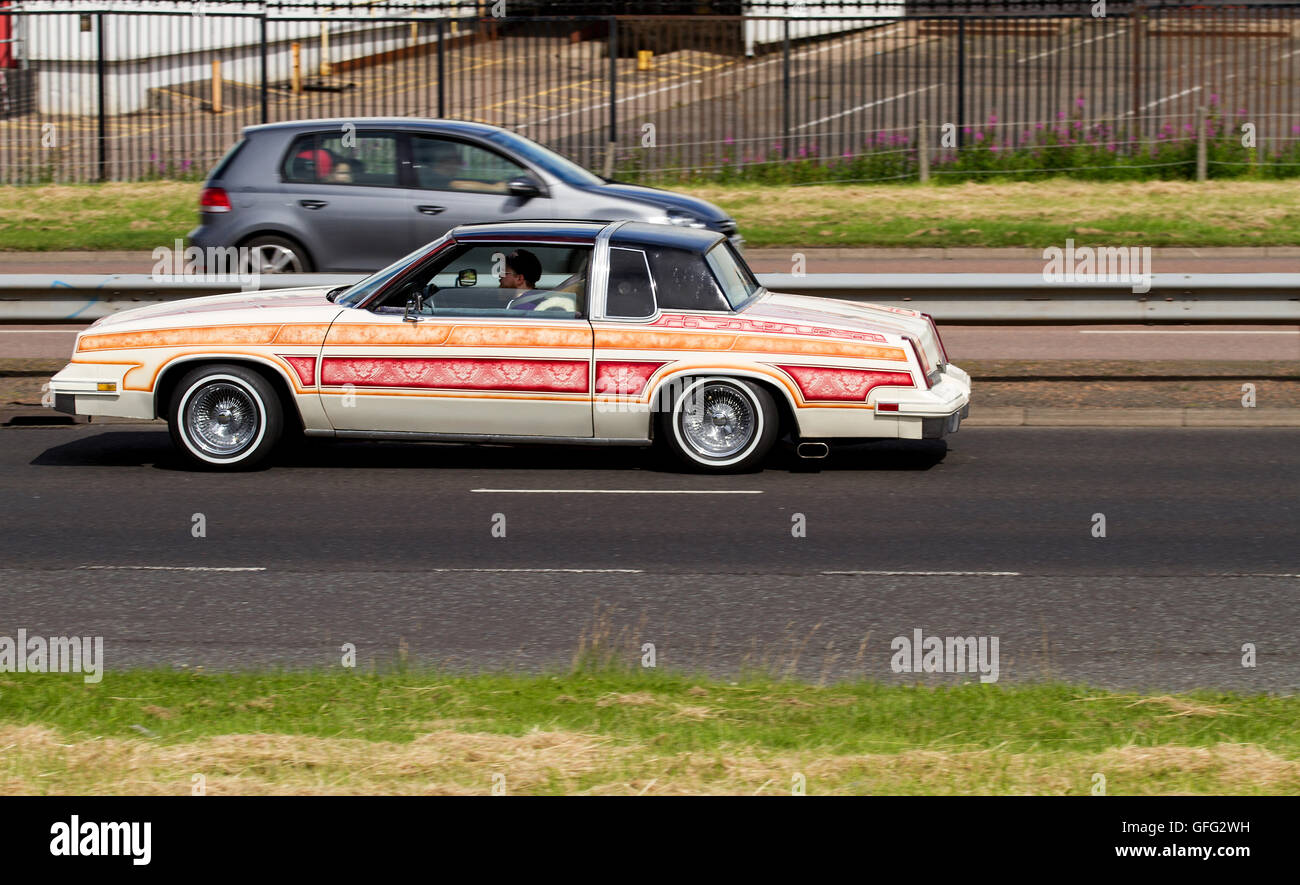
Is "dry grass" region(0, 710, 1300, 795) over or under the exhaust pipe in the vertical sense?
under

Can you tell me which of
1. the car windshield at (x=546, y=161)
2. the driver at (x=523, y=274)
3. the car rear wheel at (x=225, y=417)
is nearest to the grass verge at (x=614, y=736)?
the car rear wheel at (x=225, y=417)

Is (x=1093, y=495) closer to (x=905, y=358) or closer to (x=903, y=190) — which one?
(x=905, y=358)

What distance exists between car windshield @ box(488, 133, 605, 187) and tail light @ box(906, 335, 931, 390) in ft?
18.9

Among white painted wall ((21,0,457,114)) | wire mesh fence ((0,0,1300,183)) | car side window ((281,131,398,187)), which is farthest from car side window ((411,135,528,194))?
white painted wall ((21,0,457,114))

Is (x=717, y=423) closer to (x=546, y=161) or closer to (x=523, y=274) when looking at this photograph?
(x=523, y=274)

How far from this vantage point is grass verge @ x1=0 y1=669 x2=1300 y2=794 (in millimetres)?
4844

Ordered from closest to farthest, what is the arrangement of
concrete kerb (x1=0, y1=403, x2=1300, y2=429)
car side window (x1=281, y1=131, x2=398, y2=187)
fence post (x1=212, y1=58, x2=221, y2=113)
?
concrete kerb (x1=0, y1=403, x2=1300, y2=429) < car side window (x1=281, y1=131, x2=398, y2=187) < fence post (x1=212, y1=58, x2=221, y2=113)

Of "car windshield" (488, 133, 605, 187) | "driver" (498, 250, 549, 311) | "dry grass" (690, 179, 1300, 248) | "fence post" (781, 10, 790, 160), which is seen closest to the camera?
"driver" (498, 250, 549, 311)

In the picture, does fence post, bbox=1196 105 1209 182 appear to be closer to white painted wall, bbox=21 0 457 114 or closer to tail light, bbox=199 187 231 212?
white painted wall, bbox=21 0 457 114

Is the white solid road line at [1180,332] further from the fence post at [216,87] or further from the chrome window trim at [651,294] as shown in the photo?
the fence post at [216,87]

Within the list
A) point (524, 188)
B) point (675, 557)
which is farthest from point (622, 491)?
point (524, 188)

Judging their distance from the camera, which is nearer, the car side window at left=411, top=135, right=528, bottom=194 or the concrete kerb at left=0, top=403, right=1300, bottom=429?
the concrete kerb at left=0, top=403, right=1300, bottom=429

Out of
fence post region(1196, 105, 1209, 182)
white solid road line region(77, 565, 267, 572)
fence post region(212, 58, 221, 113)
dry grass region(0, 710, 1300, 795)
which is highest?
fence post region(212, 58, 221, 113)

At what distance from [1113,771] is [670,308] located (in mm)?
5703
